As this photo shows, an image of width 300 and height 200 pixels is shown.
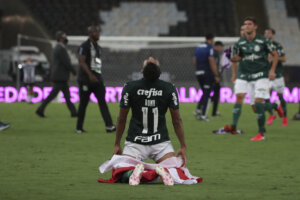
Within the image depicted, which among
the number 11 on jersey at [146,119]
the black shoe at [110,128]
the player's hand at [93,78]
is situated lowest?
the black shoe at [110,128]

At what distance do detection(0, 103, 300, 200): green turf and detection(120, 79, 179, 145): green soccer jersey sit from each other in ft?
1.88

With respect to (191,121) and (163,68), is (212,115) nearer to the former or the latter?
(191,121)

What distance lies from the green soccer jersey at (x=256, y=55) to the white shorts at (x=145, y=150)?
202 inches

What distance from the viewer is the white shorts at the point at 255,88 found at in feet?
39.3

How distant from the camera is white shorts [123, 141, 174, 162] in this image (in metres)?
7.20

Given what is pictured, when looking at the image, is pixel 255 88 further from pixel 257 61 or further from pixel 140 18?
pixel 140 18

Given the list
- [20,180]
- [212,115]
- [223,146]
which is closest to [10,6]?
[212,115]

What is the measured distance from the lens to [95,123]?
52.4ft

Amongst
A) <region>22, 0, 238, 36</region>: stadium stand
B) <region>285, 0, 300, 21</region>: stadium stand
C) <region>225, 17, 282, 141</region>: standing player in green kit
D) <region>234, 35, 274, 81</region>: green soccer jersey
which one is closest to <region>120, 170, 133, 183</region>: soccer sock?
<region>225, 17, 282, 141</region>: standing player in green kit

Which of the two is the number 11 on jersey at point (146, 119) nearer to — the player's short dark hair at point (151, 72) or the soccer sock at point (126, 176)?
the player's short dark hair at point (151, 72)

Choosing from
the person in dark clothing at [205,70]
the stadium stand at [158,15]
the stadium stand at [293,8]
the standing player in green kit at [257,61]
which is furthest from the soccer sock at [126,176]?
the stadium stand at [293,8]

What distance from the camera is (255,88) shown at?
12.1 metres

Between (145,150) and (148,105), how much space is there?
1.46 feet

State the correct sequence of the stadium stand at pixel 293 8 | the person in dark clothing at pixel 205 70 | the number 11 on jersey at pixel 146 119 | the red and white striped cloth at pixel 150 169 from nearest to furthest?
1. the red and white striped cloth at pixel 150 169
2. the number 11 on jersey at pixel 146 119
3. the person in dark clothing at pixel 205 70
4. the stadium stand at pixel 293 8
